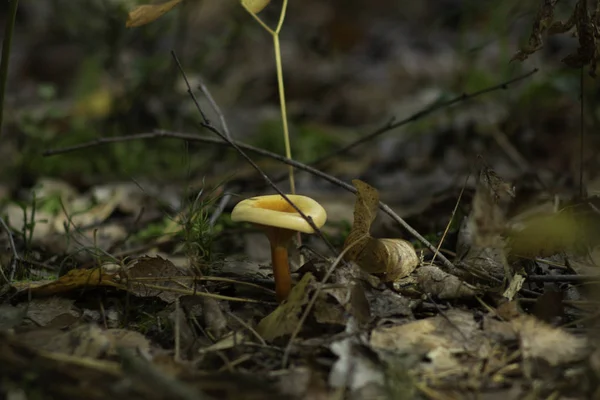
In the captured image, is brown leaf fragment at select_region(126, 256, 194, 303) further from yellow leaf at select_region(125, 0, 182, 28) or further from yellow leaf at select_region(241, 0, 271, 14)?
yellow leaf at select_region(241, 0, 271, 14)

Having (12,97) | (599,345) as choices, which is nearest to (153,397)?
(599,345)

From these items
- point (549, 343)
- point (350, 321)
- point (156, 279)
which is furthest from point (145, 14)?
point (549, 343)

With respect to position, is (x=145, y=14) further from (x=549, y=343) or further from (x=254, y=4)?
(x=549, y=343)

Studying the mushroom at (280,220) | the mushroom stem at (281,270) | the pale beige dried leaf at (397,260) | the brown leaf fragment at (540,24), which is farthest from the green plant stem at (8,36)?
the brown leaf fragment at (540,24)

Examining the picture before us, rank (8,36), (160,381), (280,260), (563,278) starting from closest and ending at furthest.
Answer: (160,381)
(280,260)
(563,278)
(8,36)

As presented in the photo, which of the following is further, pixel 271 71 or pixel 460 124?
pixel 271 71

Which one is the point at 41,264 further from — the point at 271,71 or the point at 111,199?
the point at 271,71
